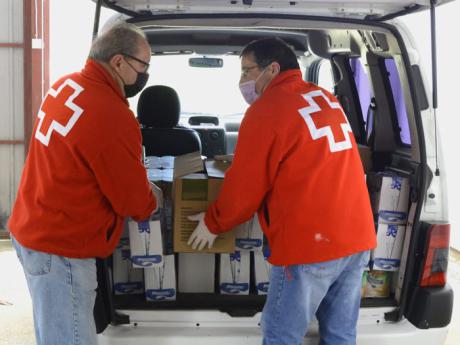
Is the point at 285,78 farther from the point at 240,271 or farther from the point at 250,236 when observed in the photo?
the point at 240,271

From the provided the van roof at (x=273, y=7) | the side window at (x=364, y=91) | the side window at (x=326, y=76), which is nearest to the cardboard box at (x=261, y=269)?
the van roof at (x=273, y=7)

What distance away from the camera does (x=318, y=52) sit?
4.34 metres

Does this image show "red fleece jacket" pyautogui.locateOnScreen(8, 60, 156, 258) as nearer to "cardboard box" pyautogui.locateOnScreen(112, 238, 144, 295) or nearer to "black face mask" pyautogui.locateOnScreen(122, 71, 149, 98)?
"black face mask" pyautogui.locateOnScreen(122, 71, 149, 98)

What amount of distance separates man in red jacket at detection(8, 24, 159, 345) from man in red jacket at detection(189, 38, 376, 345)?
446 millimetres

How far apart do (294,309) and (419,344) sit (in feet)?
2.49

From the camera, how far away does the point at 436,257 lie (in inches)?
103

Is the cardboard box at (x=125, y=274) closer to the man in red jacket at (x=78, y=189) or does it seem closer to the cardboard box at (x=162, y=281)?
the cardboard box at (x=162, y=281)

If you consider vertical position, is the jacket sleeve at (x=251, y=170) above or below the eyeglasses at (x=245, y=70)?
below

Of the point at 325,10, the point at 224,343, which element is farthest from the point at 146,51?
the point at 224,343

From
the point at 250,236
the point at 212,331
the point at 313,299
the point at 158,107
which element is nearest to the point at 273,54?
the point at 250,236

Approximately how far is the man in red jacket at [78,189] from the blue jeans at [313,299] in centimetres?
65

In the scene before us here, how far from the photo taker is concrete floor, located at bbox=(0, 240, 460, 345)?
12.8 ft

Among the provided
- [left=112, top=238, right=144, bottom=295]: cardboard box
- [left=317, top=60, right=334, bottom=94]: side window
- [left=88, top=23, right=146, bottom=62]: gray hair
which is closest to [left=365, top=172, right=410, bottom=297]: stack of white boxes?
[left=112, top=238, right=144, bottom=295]: cardboard box

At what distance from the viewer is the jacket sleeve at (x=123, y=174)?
2.08 meters
